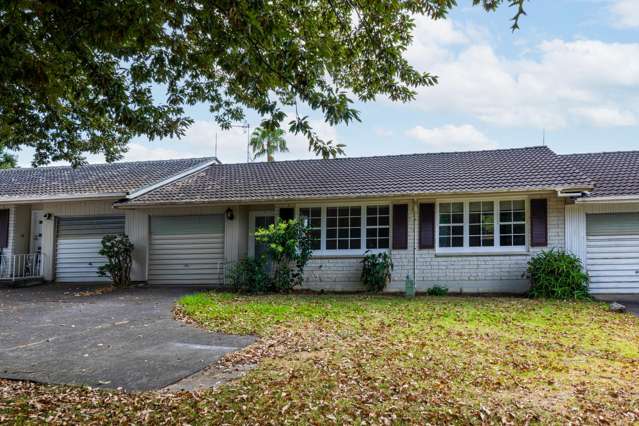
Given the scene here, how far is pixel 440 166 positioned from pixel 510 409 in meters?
11.5

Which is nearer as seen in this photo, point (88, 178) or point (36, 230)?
point (36, 230)

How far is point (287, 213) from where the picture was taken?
14.8 meters

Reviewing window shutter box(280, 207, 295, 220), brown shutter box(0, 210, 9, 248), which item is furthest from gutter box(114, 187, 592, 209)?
brown shutter box(0, 210, 9, 248)

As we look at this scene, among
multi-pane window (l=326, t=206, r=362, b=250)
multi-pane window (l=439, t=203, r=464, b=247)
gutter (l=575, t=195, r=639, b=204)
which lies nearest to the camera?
gutter (l=575, t=195, r=639, b=204)

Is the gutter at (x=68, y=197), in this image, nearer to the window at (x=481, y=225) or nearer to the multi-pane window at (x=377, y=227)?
the multi-pane window at (x=377, y=227)

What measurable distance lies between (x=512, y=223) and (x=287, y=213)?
20.1ft

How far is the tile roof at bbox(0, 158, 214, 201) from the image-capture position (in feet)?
54.2

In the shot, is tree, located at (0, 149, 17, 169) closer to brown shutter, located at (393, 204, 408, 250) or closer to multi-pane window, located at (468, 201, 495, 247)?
brown shutter, located at (393, 204, 408, 250)

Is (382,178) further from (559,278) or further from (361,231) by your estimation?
(559,278)

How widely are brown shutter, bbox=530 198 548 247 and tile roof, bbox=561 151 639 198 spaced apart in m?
1.10

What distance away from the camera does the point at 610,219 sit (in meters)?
12.7

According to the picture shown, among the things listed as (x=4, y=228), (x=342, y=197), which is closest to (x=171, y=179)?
(x=4, y=228)

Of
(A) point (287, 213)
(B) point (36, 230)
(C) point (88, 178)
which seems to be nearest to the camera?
(A) point (287, 213)

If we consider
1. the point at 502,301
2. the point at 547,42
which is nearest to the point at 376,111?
the point at 547,42
